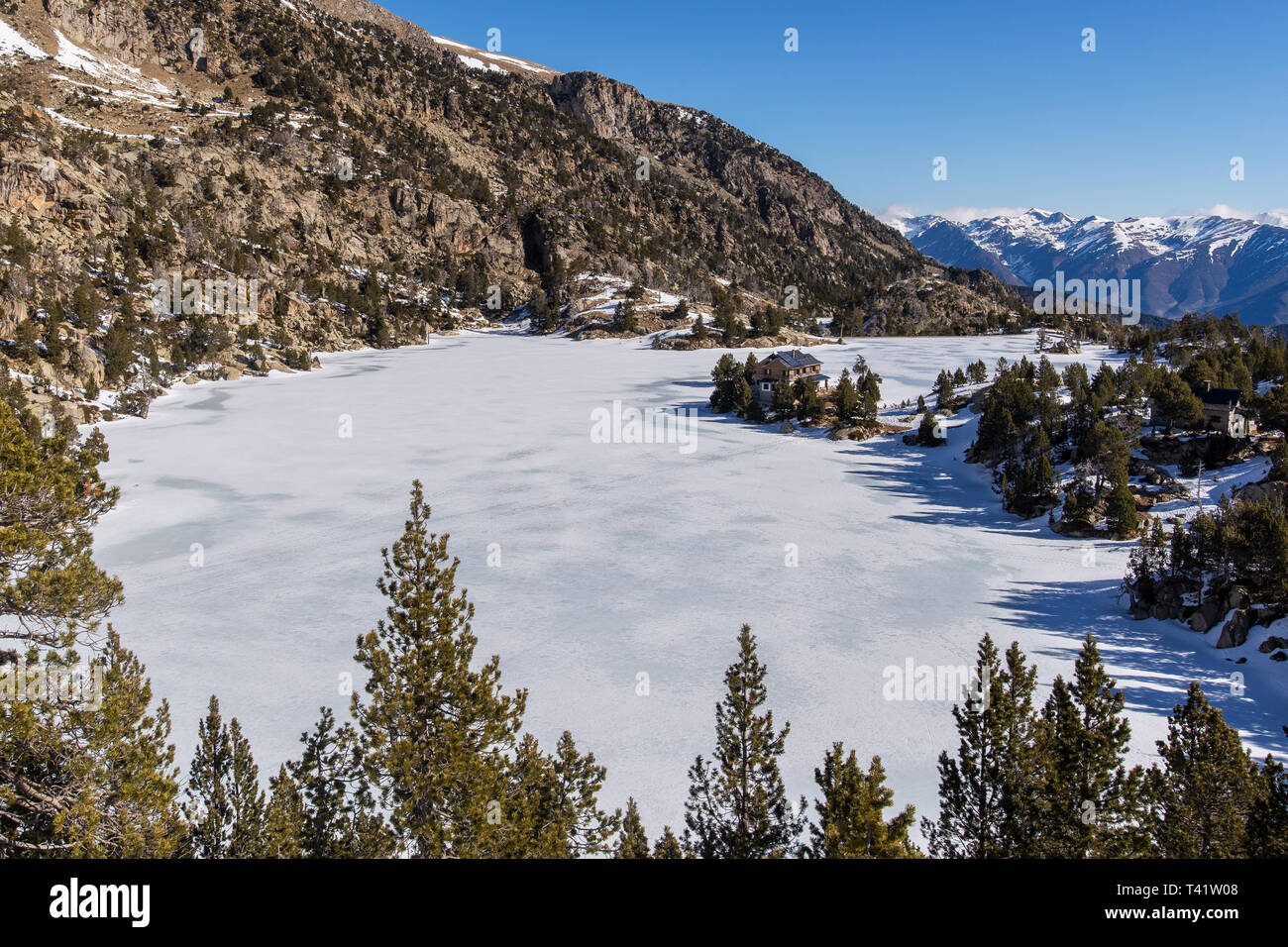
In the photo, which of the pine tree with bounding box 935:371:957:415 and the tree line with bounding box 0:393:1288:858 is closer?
the tree line with bounding box 0:393:1288:858

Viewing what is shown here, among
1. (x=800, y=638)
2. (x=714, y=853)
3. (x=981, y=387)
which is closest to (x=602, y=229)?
(x=981, y=387)

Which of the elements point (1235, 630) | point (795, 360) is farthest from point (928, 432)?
point (1235, 630)

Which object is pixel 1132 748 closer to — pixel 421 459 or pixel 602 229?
pixel 421 459

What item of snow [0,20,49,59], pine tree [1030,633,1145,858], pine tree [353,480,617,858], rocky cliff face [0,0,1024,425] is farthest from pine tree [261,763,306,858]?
snow [0,20,49,59]

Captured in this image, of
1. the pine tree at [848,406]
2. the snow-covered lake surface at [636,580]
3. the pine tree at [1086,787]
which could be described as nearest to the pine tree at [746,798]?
the snow-covered lake surface at [636,580]

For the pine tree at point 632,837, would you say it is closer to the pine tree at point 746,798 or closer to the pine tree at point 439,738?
the pine tree at point 439,738

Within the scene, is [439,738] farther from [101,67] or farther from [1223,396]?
[101,67]

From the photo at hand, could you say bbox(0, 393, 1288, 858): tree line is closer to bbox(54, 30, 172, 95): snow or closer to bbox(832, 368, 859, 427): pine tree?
bbox(832, 368, 859, 427): pine tree
